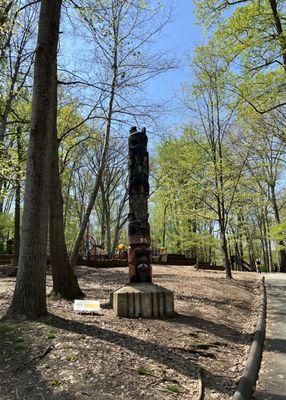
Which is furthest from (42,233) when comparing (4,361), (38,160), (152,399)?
(152,399)

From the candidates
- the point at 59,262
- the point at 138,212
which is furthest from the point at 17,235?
the point at 138,212

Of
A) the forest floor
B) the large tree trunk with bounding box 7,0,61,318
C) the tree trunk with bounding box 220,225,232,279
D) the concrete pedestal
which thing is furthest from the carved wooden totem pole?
the tree trunk with bounding box 220,225,232,279

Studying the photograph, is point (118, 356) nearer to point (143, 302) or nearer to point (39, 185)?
point (143, 302)

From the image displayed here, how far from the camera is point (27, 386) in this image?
396cm

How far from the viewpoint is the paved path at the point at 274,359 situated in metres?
4.66

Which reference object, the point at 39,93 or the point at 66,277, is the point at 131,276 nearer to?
the point at 66,277

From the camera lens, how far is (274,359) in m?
5.90

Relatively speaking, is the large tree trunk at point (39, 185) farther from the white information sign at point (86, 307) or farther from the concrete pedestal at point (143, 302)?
the concrete pedestal at point (143, 302)

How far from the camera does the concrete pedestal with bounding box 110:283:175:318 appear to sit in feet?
23.5

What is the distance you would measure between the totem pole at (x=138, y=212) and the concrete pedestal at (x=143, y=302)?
54cm

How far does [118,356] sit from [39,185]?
2752 mm

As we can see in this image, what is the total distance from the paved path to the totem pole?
2575mm

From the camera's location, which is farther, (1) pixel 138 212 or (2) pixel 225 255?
(2) pixel 225 255

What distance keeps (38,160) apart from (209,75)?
38.8ft
